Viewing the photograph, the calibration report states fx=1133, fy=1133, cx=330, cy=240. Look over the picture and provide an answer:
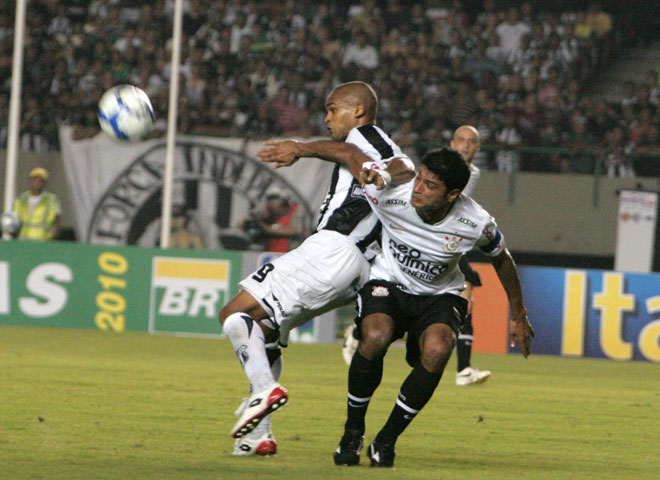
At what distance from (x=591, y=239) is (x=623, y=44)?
5682 mm

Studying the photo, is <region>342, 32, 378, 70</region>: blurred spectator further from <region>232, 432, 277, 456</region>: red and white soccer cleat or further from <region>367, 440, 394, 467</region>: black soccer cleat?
<region>367, 440, 394, 467</region>: black soccer cleat

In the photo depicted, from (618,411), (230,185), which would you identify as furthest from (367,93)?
(230,185)

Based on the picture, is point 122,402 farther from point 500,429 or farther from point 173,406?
point 500,429

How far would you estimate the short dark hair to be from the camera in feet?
→ 17.6

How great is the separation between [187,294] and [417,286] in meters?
8.56

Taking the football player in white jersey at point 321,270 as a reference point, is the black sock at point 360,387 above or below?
below

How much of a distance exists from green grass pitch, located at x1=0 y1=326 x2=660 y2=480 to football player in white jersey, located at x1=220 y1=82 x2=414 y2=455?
517mm

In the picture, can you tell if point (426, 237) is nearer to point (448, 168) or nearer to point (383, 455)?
point (448, 168)

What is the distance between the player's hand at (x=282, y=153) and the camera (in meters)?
5.50

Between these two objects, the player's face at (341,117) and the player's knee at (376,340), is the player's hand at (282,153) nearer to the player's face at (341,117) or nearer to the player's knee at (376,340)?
the player's face at (341,117)

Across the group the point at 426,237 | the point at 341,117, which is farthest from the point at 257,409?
the point at 341,117

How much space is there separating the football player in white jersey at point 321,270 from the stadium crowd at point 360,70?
10821mm

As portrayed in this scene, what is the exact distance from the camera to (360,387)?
18.0 feet

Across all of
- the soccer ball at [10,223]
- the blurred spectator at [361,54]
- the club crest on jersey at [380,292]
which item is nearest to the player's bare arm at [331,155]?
the club crest on jersey at [380,292]
